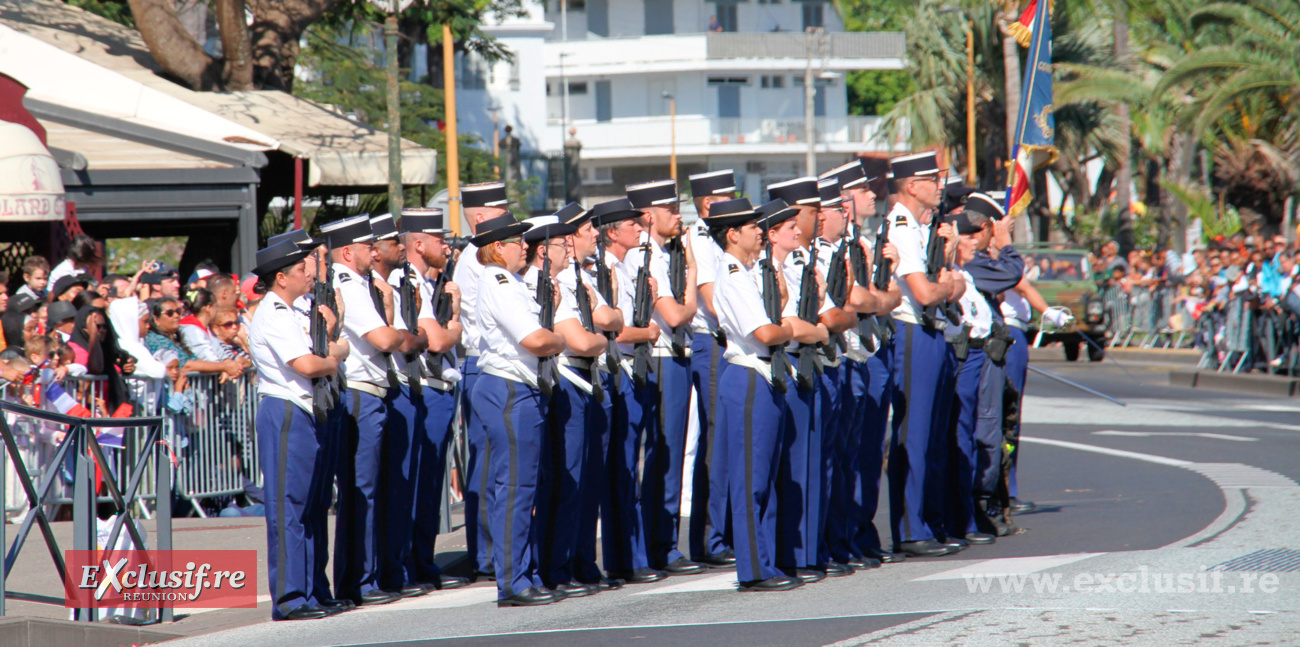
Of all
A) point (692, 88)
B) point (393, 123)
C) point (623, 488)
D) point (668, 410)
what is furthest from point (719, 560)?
point (692, 88)

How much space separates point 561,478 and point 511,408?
1.71 ft

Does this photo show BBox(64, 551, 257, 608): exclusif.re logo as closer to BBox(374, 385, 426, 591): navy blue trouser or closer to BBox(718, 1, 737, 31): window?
BBox(374, 385, 426, 591): navy blue trouser

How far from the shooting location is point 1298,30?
2505cm

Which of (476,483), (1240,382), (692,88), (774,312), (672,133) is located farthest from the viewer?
(692,88)

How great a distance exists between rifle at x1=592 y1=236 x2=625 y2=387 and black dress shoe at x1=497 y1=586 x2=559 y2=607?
4.11 ft

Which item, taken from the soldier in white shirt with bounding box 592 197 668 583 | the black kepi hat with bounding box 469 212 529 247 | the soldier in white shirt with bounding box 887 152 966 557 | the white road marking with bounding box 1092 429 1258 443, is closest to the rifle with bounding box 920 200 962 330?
the soldier in white shirt with bounding box 887 152 966 557

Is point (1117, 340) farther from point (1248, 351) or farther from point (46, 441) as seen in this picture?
point (46, 441)

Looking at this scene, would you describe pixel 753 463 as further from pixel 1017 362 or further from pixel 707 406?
pixel 1017 362

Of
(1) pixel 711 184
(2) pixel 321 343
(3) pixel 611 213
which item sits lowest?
(2) pixel 321 343

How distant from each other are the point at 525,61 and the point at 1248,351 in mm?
36711

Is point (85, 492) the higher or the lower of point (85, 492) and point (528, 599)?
the higher

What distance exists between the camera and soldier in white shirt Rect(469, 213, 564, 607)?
7312mm

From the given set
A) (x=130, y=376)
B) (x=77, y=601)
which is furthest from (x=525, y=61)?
(x=77, y=601)

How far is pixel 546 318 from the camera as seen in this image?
24.0 ft
